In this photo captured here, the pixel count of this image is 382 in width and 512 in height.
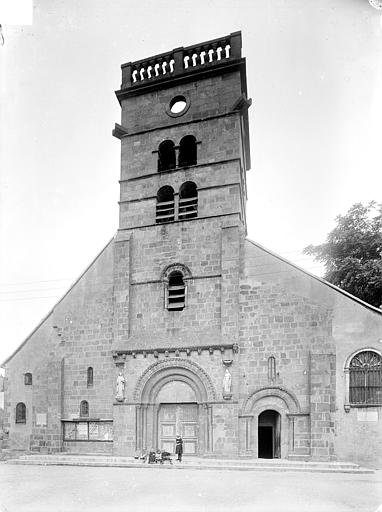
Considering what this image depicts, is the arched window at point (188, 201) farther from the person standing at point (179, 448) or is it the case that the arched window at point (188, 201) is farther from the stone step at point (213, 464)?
the stone step at point (213, 464)

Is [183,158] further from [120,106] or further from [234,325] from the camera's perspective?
[234,325]

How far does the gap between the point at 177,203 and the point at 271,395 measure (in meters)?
8.94

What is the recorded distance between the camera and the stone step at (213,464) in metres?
19.1

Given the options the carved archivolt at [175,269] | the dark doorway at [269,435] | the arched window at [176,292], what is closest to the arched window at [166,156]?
the carved archivolt at [175,269]

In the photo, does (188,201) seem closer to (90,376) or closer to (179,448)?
(90,376)

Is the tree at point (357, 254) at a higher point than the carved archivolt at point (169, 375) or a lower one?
higher

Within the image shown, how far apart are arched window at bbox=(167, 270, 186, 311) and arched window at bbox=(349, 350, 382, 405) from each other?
7158mm

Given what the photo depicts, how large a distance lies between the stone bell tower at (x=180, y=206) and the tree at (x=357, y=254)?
8608 millimetres

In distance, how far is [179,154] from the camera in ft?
82.6

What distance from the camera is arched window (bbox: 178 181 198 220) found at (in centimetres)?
2450

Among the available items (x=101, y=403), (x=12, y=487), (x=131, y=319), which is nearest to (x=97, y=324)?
(x=131, y=319)

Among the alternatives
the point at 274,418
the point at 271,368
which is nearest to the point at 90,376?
the point at 271,368

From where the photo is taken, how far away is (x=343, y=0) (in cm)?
1056

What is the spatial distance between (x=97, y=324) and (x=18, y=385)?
457 cm
